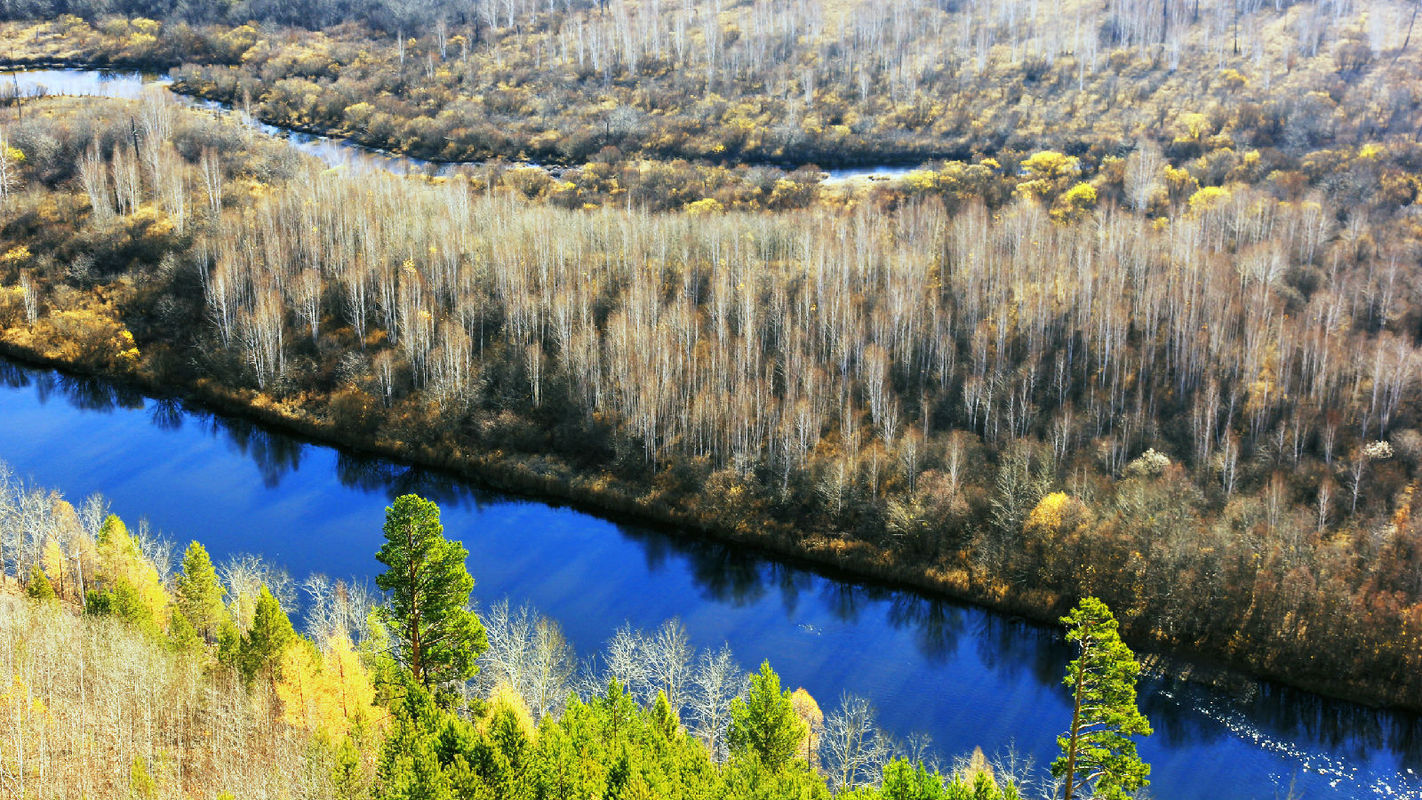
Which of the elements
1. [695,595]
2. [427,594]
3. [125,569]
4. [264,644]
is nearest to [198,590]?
[125,569]

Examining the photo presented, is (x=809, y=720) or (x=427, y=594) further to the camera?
(x=809, y=720)

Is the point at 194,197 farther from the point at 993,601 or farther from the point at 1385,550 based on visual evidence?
the point at 1385,550

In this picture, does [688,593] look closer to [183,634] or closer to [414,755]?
[183,634]

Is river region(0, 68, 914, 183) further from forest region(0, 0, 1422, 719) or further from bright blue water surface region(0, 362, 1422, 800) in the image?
bright blue water surface region(0, 362, 1422, 800)

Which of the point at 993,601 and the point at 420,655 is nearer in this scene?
the point at 420,655

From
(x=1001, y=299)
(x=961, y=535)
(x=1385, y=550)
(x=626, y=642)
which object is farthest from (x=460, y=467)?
(x=1385, y=550)

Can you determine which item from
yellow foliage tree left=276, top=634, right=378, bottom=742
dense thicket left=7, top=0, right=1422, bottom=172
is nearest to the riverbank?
yellow foliage tree left=276, top=634, right=378, bottom=742
